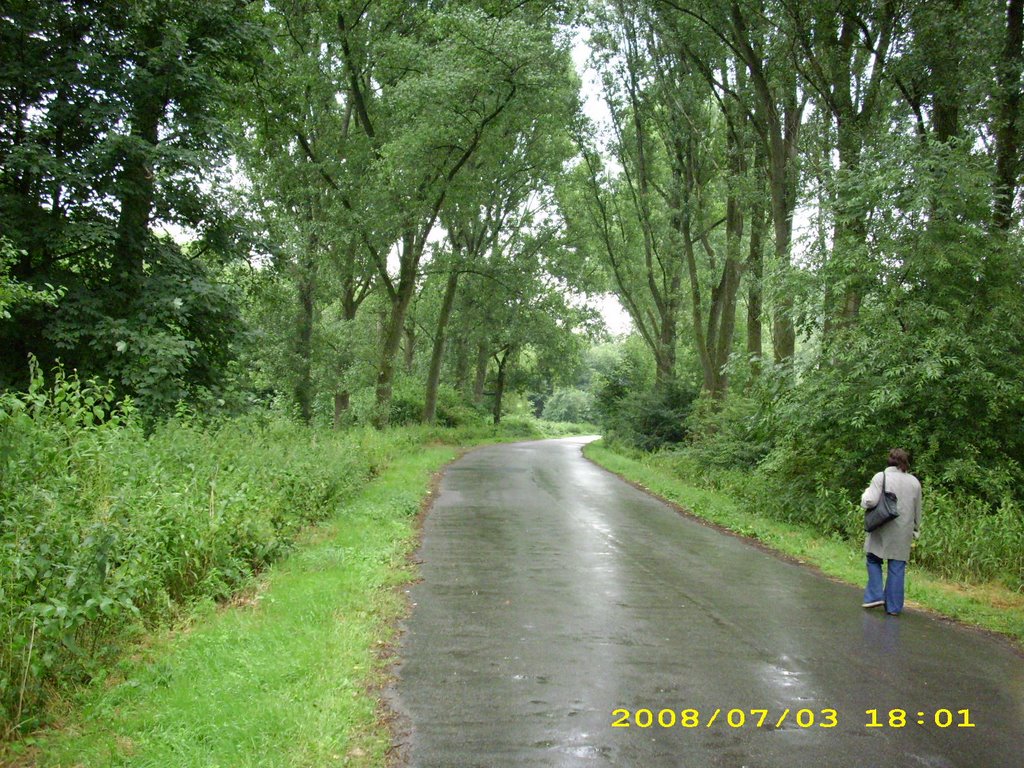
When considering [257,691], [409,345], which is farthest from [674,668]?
[409,345]

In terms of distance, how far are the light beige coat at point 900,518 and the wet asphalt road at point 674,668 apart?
2.26 ft

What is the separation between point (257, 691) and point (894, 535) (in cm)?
635

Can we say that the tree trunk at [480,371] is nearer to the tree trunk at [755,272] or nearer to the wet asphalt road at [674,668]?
the tree trunk at [755,272]

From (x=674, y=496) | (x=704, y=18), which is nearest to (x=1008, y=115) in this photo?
(x=704, y=18)

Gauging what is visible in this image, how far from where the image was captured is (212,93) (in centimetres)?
1347

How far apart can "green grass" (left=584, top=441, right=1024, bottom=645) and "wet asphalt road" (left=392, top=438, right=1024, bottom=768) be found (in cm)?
57

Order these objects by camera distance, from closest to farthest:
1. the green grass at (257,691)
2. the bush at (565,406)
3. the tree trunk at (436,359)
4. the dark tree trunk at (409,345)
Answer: the green grass at (257,691) → the tree trunk at (436,359) → the dark tree trunk at (409,345) → the bush at (565,406)

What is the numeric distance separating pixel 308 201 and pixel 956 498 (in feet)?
71.6

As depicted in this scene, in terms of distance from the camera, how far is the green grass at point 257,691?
12.9ft

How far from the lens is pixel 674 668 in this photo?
5.48 m
